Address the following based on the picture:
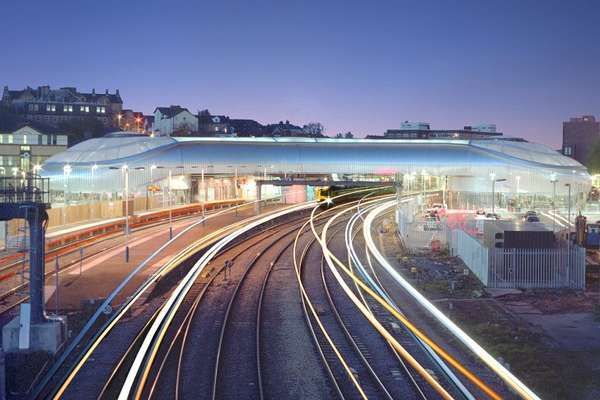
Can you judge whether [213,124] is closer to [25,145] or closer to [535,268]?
[25,145]

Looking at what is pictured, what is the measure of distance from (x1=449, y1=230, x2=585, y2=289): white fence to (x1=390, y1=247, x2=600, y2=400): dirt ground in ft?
1.94

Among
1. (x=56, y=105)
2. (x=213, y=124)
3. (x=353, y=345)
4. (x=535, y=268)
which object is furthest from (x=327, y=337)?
(x=213, y=124)

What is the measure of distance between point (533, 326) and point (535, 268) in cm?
515

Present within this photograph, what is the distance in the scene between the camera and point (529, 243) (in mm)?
20250

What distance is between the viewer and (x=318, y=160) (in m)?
56.8

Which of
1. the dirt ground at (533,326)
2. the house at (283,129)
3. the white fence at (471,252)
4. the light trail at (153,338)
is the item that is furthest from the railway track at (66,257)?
the house at (283,129)

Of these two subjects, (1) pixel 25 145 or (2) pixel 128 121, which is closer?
(1) pixel 25 145

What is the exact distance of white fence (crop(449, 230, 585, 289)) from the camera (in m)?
20.1

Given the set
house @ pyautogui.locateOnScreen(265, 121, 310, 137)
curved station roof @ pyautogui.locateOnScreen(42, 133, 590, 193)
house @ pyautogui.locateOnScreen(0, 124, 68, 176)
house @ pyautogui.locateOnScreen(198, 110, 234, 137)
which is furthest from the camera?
house @ pyautogui.locateOnScreen(265, 121, 310, 137)

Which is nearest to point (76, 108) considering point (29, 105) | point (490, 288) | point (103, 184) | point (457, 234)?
point (29, 105)

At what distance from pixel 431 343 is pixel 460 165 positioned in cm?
4405

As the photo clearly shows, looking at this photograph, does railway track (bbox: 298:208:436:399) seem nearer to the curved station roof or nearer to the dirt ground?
the dirt ground

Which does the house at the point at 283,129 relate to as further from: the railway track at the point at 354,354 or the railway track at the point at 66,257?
the railway track at the point at 354,354

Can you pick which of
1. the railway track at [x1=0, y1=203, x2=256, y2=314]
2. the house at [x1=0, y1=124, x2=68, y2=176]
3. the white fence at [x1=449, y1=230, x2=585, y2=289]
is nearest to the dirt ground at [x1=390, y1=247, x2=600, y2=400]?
the white fence at [x1=449, y1=230, x2=585, y2=289]
